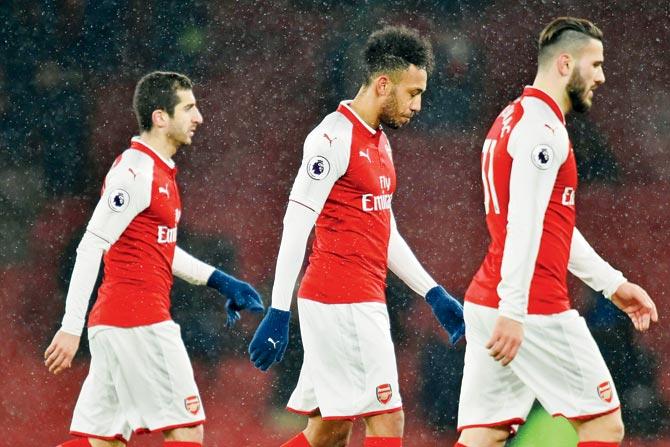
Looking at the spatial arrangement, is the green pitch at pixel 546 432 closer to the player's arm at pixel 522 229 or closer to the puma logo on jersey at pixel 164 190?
the puma logo on jersey at pixel 164 190

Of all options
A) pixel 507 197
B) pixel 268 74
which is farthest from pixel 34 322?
pixel 507 197

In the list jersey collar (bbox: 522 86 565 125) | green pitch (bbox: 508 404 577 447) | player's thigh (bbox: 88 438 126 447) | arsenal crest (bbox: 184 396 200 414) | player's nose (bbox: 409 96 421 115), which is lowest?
green pitch (bbox: 508 404 577 447)

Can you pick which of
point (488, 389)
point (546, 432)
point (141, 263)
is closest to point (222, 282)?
point (141, 263)

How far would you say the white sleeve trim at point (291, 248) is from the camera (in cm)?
461

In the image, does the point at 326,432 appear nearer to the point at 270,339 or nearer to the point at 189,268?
the point at 270,339

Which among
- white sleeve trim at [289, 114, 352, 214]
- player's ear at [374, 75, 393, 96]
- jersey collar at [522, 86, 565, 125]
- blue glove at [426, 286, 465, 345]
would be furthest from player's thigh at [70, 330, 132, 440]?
jersey collar at [522, 86, 565, 125]

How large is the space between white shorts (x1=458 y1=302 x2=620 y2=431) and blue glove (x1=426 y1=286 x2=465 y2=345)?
65cm

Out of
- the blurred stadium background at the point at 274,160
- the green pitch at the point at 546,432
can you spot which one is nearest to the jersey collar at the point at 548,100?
the blurred stadium background at the point at 274,160

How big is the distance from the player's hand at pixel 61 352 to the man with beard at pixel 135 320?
187mm

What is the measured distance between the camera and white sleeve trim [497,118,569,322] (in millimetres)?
4035

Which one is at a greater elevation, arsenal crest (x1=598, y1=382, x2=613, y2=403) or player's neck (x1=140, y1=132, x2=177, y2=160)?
player's neck (x1=140, y1=132, x2=177, y2=160)

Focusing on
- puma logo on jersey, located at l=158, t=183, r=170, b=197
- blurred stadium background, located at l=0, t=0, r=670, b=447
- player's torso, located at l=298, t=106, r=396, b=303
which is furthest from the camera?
blurred stadium background, located at l=0, t=0, r=670, b=447

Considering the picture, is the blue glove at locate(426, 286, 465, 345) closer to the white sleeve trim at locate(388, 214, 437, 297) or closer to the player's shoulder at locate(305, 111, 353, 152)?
the white sleeve trim at locate(388, 214, 437, 297)

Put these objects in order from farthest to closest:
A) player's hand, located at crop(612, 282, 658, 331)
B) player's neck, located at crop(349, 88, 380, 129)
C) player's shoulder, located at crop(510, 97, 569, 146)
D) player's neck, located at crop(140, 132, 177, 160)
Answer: player's neck, located at crop(140, 132, 177, 160) → player's neck, located at crop(349, 88, 380, 129) → player's hand, located at crop(612, 282, 658, 331) → player's shoulder, located at crop(510, 97, 569, 146)
